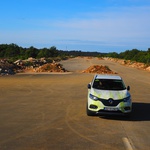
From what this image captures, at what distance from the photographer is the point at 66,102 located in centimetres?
1666

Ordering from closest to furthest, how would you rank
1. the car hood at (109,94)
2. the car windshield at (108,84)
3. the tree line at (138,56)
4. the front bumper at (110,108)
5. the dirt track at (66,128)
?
1. the dirt track at (66,128)
2. the front bumper at (110,108)
3. the car hood at (109,94)
4. the car windshield at (108,84)
5. the tree line at (138,56)

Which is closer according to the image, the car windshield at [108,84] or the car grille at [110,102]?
the car grille at [110,102]

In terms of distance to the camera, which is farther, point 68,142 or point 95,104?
point 95,104

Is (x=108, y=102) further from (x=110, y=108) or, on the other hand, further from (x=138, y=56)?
(x=138, y=56)

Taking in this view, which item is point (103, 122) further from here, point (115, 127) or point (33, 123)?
point (33, 123)

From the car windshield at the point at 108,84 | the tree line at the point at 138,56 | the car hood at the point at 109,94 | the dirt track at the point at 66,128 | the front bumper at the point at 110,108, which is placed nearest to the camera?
the dirt track at the point at 66,128

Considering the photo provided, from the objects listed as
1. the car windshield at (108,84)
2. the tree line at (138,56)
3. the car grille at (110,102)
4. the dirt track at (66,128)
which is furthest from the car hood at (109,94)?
the tree line at (138,56)

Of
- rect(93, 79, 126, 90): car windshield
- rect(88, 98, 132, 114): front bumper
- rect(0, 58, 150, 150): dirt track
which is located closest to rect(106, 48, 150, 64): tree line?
rect(93, 79, 126, 90): car windshield

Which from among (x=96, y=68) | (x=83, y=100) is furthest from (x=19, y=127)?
(x=96, y=68)

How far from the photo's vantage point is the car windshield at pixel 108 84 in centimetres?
1363

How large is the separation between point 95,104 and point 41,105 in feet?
13.3

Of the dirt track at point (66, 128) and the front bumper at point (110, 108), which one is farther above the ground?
the front bumper at point (110, 108)

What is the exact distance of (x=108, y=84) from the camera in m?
13.9

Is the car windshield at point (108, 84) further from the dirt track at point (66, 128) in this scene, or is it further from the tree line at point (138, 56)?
the tree line at point (138, 56)
